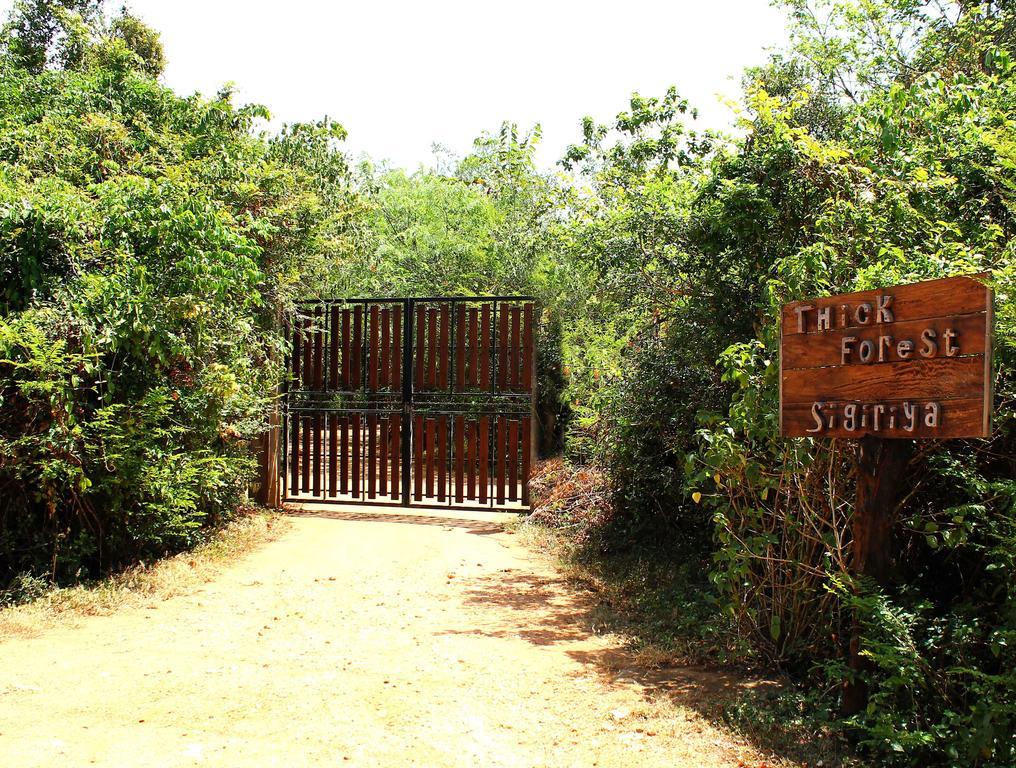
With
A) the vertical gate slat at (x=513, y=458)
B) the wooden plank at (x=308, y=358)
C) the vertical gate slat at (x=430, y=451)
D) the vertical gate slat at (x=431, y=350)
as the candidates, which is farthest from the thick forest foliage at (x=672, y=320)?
the vertical gate slat at (x=430, y=451)

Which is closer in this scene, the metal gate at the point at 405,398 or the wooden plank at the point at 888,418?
the wooden plank at the point at 888,418

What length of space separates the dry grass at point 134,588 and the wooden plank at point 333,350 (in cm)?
255

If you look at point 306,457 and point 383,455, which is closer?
point 383,455

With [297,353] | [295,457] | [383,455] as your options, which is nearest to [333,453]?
[295,457]

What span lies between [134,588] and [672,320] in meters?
5.19

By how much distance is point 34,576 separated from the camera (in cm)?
673

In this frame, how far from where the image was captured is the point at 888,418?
3.77 meters

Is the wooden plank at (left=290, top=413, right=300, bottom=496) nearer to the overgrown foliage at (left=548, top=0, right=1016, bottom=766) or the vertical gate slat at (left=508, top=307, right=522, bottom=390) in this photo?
the vertical gate slat at (left=508, top=307, right=522, bottom=390)

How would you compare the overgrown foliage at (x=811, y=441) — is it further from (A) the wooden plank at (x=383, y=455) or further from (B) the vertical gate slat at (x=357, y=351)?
(B) the vertical gate slat at (x=357, y=351)

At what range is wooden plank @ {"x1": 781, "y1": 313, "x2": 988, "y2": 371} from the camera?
3467 millimetres

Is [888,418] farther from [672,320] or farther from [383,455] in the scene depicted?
[383,455]

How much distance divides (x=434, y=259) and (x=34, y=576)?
34.3 ft

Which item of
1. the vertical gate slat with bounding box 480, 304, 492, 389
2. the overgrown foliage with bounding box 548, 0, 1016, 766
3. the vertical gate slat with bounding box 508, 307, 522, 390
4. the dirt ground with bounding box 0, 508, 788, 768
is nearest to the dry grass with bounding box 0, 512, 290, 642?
the dirt ground with bounding box 0, 508, 788, 768

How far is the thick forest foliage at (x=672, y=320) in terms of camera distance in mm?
4062
